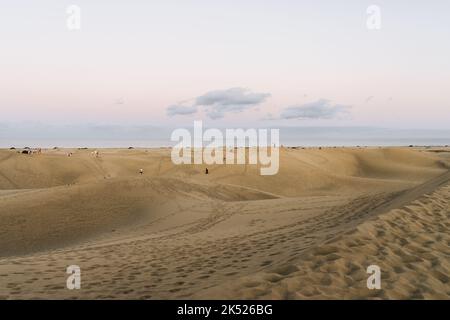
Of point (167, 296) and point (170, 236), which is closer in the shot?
point (167, 296)

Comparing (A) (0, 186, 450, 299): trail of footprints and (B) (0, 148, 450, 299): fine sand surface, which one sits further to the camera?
(A) (0, 186, 450, 299): trail of footprints

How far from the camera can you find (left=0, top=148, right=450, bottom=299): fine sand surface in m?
5.93

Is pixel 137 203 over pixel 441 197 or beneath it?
beneath

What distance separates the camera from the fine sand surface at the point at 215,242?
5.93 meters

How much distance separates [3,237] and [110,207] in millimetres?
4679

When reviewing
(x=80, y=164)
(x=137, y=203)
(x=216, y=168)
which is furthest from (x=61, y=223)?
(x=80, y=164)

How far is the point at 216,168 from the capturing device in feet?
131

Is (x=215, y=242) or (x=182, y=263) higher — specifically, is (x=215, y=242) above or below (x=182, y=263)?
below

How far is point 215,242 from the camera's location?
36.8 feet

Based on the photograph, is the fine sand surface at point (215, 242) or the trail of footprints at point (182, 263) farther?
the trail of footprints at point (182, 263)

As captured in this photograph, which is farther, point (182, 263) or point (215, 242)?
point (215, 242)
